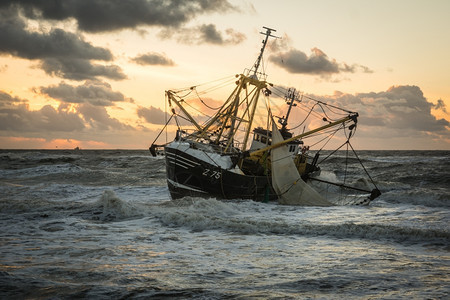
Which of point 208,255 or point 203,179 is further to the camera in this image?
point 203,179

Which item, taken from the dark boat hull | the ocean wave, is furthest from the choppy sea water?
the dark boat hull

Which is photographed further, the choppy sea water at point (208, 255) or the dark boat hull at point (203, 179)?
the dark boat hull at point (203, 179)

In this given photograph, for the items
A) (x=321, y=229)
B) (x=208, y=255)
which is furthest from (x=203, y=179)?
(x=208, y=255)

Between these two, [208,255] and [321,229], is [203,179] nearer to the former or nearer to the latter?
[321,229]

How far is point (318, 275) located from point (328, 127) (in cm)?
1898

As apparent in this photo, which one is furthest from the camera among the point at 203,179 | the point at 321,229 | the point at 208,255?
the point at 203,179

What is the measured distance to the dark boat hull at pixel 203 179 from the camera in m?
23.7

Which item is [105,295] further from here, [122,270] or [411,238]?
[411,238]

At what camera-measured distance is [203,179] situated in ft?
78.4

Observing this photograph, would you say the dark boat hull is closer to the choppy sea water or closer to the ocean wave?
the choppy sea water

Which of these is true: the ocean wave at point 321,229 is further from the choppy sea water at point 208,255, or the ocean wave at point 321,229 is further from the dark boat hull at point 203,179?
the dark boat hull at point 203,179

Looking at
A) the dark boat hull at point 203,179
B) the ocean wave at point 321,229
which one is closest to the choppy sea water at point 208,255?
the ocean wave at point 321,229

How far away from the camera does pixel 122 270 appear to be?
8.76 m

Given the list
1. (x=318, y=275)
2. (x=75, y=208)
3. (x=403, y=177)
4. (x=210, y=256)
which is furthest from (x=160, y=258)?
(x=403, y=177)
